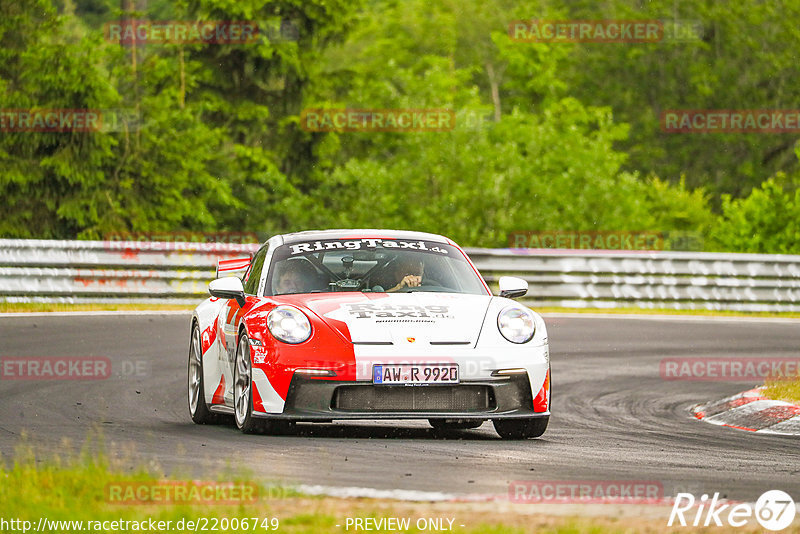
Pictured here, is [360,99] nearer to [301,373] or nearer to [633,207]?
[633,207]

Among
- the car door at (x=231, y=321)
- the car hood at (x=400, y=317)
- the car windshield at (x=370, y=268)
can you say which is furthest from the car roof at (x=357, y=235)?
the car hood at (x=400, y=317)

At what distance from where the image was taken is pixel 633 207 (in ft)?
144

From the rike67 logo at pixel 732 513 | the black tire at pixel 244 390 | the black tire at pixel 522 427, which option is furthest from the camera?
the black tire at pixel 522 427

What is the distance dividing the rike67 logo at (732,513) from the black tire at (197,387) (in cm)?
476

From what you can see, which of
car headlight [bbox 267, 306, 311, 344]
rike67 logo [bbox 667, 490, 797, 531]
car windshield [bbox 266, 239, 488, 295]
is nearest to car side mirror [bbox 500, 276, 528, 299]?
car windshield [bbox 266, 239, 488, 295]

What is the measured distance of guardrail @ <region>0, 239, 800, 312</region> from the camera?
20359 millimetres

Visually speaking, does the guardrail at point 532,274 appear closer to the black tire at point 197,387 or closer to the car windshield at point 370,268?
the black tire at point 197,387

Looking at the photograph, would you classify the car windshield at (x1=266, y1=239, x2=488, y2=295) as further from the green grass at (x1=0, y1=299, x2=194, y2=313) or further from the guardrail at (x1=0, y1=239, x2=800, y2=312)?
the guardrail at (x1=0, y1=239, x2=800, y2=312)

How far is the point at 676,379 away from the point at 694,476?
7.53 m

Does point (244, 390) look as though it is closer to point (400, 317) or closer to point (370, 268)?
point (400, 317)

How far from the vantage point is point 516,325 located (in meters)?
9.23

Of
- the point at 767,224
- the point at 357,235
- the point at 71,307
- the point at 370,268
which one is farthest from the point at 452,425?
the point at 767,224

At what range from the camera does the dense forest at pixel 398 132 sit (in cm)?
2859

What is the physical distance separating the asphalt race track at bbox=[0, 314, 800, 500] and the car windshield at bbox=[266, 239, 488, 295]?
967 millimetres
